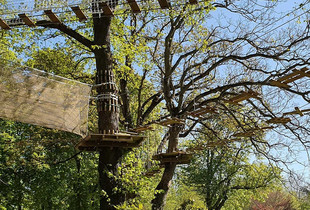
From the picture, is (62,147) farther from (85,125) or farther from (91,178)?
(85,125)

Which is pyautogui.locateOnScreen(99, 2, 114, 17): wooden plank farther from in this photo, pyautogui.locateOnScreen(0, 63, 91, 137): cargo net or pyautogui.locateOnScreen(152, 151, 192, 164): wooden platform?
pyautogui.locateOnScreen(152, 151, 192, 164): wooden platform

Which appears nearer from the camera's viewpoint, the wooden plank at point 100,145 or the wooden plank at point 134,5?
the wooden plank at point 134,5

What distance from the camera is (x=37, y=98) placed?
5180 millimetres

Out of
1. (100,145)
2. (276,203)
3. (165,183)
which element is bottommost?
(276,203)

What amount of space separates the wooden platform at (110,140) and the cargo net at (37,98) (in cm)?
58

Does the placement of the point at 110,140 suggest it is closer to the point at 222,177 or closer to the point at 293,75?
the point at 293,75

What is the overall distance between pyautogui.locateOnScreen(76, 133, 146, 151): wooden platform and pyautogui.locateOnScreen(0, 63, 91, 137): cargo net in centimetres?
58

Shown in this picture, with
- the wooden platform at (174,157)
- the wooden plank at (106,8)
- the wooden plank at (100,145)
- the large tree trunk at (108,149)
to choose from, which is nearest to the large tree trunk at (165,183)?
the wooden platform at (174,157)

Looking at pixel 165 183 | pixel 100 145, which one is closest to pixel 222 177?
pixel 165 183

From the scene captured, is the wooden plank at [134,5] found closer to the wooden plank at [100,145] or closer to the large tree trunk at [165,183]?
the wooden plank at [100,145]

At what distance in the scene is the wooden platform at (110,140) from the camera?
5.93 m

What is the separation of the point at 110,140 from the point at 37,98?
4.73ft

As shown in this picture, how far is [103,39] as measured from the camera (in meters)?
7.43

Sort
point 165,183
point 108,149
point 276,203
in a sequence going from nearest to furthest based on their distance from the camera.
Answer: point 108,149, point 165,183, point 276,203
